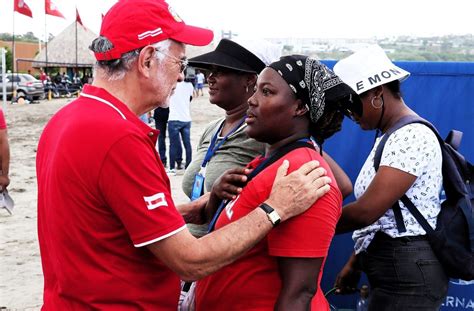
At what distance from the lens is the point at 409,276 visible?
266 centimetres

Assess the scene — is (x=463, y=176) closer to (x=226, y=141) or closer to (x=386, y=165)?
(x=386, y=165)

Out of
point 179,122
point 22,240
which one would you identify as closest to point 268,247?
point 22,240

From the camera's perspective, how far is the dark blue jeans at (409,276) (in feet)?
8.71

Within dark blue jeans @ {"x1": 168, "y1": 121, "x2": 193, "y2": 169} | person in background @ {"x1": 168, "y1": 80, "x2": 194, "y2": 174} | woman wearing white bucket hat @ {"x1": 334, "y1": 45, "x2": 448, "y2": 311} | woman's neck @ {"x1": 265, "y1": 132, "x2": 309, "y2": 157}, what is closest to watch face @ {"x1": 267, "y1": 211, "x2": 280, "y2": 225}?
woman's neck @ {"x1": 265, "y1": 132, "x2": 309, "y2": 157}

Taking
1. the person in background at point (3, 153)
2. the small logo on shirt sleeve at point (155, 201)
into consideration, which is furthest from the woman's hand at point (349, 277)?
the person in background at point (3, 153)

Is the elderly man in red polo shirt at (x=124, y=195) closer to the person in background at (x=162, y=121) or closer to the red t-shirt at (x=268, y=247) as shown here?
the red t-shirt at (x=268, y=247)

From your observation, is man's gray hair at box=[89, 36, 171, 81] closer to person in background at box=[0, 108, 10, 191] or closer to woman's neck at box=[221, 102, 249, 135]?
woman's neck at box=[221, 102, 249, 135]

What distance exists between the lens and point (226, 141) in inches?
117

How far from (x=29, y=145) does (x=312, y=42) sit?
916cm

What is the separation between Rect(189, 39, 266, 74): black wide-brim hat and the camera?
9.76ft

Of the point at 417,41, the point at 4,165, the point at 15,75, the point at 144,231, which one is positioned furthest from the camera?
the point at 15,75

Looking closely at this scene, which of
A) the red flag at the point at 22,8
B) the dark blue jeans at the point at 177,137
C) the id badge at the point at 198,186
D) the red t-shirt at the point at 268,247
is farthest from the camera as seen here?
the red flag at the point at 22,8

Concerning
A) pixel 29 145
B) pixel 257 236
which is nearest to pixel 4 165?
pixel 257 236

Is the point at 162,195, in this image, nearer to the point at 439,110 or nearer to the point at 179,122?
the point at 439,110
